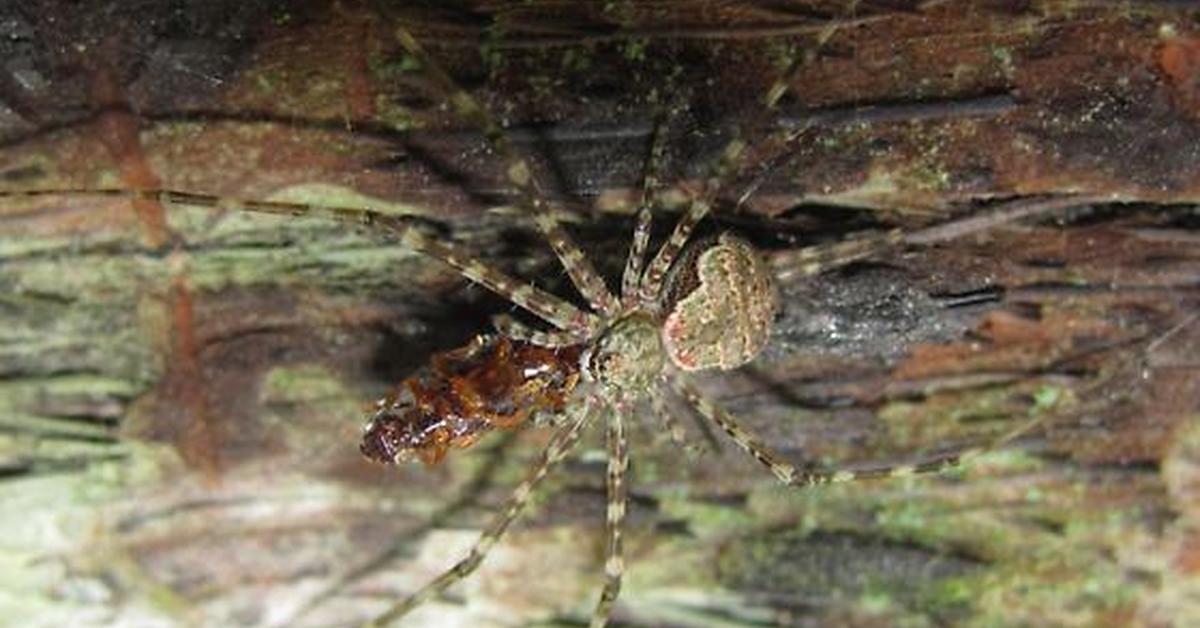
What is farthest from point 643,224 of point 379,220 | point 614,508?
point 614,508

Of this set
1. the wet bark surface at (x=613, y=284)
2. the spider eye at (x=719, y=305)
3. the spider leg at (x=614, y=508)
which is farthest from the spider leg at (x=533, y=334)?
the spider eye at (x=719, y=305)

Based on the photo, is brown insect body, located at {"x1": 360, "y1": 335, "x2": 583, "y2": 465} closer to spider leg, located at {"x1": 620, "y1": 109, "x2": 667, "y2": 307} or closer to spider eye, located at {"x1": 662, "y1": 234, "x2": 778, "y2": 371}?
spider leg, located at {"x1": 620, "y1": 109, "x2": 667, "y2": 307}

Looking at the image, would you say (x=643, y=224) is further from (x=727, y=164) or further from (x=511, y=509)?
(x=511, y=509)

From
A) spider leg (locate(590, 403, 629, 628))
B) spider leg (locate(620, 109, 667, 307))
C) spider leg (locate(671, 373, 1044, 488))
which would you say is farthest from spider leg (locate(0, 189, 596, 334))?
spider leg (locate(671, 373, 1044, 488))

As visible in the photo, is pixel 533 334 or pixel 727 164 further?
pixel 533 334

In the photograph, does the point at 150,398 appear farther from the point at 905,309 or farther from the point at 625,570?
the point at 905,309

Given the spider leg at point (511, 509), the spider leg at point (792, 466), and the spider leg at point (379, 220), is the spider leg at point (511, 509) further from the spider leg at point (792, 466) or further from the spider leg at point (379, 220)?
the spider leg at point (379, 220)
